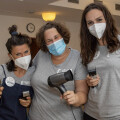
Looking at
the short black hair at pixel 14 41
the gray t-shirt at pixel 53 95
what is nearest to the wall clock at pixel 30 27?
the short black hair at pixel 14 41

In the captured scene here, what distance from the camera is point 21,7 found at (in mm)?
5316

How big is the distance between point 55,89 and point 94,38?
20.1 inches

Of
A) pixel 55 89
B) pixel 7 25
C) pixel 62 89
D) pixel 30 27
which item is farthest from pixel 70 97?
pixel 30 27

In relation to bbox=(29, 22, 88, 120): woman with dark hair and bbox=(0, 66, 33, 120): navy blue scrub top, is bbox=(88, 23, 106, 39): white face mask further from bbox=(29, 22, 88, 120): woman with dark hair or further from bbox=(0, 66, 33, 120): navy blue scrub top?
bbox=(0, 66, 33, 120): navy blue scrub top

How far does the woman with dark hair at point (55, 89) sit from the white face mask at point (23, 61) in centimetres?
11

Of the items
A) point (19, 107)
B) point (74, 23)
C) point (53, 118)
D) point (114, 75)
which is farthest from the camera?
point (74, 23)

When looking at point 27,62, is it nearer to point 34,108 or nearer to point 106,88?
point 34,108

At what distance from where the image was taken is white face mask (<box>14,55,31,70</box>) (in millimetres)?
1846

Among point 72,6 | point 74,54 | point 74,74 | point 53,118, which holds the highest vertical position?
point 72,6

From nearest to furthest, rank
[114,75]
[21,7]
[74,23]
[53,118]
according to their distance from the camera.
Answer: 1. [114,75]
2. [53,118]
3. [21,7]
4. [74,23]

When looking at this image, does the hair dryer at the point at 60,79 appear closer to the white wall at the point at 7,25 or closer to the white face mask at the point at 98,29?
the white face mask at the point at 98,29

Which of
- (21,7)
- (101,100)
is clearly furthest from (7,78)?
(21,7)

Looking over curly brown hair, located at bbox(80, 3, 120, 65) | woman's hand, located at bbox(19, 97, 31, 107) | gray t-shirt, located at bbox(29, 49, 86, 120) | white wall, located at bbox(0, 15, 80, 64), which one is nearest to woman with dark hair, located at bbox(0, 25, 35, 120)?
woman's hand, located at bbox(19, 97, 31, 107)

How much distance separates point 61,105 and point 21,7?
4.03 meters
